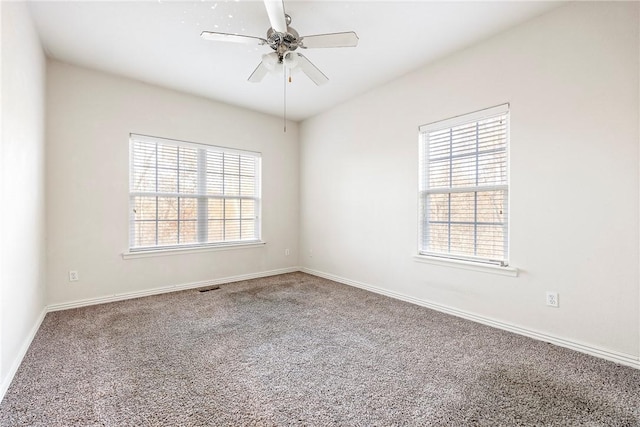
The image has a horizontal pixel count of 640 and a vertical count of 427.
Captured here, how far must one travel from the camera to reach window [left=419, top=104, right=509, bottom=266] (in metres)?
2.82

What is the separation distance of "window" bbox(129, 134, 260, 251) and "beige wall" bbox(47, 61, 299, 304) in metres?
0.13

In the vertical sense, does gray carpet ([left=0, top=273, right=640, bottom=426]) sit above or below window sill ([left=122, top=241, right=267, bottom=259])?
below

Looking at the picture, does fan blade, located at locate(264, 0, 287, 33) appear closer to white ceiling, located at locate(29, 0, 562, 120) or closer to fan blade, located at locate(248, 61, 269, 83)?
white ceiling, located at locate(29, 0, 562, 120)

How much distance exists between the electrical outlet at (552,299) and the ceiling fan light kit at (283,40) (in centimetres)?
257

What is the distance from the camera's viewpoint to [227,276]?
14.7 feet

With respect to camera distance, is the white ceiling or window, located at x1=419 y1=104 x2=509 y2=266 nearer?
the white ceiling

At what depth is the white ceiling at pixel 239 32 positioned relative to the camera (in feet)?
7.80

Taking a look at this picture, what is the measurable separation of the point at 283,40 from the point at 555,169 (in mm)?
2440

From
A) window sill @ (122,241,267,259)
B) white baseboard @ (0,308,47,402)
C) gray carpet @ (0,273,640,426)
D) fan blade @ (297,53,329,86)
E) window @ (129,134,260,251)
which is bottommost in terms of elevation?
gray carpet @ (0,273,640,426)

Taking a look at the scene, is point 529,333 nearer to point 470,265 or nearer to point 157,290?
point 470,265

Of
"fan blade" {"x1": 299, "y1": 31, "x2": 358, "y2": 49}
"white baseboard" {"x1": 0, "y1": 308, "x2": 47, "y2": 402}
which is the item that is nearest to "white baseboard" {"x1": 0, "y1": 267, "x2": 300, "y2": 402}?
"white baseboard" {"x1": 0, "y1": 308, "x2": 47, "y2": 402}

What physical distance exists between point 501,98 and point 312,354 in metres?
2.80

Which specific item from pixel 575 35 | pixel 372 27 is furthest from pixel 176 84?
pixel 575 35

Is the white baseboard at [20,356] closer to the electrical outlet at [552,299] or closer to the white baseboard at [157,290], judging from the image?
the white baseboard at [157,290]
